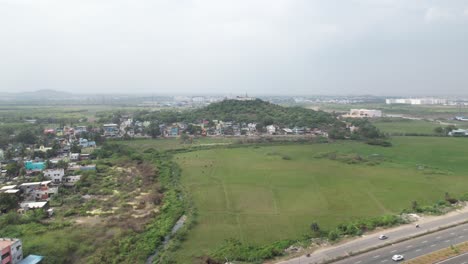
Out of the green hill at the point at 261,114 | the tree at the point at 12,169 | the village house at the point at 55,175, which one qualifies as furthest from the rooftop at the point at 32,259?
the green hill at the point at 261,114

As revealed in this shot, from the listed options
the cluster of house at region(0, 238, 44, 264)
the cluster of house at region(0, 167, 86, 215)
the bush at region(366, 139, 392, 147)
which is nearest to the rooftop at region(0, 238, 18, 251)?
the cluster of house at region(0, 238, 44, 264)

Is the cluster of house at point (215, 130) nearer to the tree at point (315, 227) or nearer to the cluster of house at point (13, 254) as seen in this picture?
the tree at point (315, 227)

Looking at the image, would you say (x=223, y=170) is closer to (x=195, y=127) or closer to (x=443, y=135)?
(x=195, y=127)

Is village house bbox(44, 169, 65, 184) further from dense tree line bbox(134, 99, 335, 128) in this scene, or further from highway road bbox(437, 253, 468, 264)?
dense tree line bbox(134, 99, 335, 128)

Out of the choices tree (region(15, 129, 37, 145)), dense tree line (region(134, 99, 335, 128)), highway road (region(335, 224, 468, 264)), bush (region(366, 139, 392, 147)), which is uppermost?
dense tree line (region(134, 99, 335, 128))

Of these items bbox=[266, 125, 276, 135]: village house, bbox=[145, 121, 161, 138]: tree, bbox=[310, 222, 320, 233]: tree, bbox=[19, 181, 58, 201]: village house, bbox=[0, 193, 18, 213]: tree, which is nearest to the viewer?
bbox=[310, 222, 320, 233]: tree

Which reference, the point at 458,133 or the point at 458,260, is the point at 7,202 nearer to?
the point at 458,260

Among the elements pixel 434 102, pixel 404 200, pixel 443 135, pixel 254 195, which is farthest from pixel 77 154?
pixel 434 102
